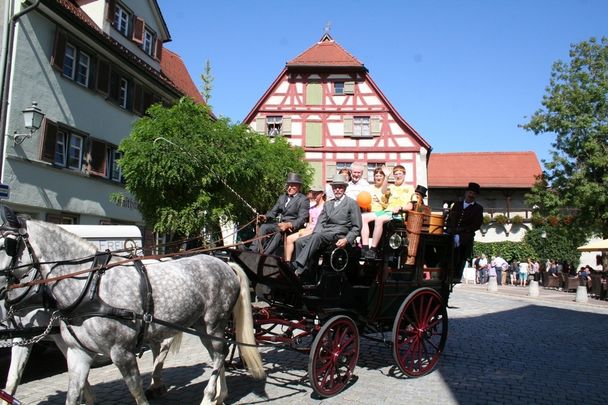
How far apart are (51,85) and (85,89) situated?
1.62m

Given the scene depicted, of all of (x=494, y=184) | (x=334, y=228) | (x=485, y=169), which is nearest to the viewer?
(x=334, y=228)

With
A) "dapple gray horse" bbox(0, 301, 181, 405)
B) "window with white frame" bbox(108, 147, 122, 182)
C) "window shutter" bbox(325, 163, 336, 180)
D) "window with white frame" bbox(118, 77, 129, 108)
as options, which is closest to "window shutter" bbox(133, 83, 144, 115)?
"window with white frame" bbox(118, 77, 129, 108)

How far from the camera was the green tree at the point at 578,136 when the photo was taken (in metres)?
25.0

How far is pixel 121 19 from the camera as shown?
19.4 m

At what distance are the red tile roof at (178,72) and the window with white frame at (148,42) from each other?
2.43 m

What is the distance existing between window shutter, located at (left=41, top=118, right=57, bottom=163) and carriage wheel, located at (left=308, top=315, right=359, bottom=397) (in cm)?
1188

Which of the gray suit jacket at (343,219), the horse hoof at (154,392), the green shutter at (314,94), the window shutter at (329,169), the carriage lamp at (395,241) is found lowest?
the horse hoof at (154,392)

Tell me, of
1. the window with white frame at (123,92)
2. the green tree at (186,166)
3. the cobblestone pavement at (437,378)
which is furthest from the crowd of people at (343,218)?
the window with white frame at (123,92)

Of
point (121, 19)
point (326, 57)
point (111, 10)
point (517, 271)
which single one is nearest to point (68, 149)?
point (111, 10)

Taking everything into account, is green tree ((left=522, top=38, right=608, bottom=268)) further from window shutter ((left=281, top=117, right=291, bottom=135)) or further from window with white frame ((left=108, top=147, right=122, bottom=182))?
window with white frame ((left=108, top=147, right=122, bottom=182))

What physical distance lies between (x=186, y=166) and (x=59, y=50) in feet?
18.2

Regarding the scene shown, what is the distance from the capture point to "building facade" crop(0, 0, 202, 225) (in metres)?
13.9

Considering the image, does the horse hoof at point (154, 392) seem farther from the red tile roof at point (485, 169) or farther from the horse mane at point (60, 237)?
the red tile roof at point (485, 169)

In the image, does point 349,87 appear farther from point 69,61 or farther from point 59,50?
point 59,50
